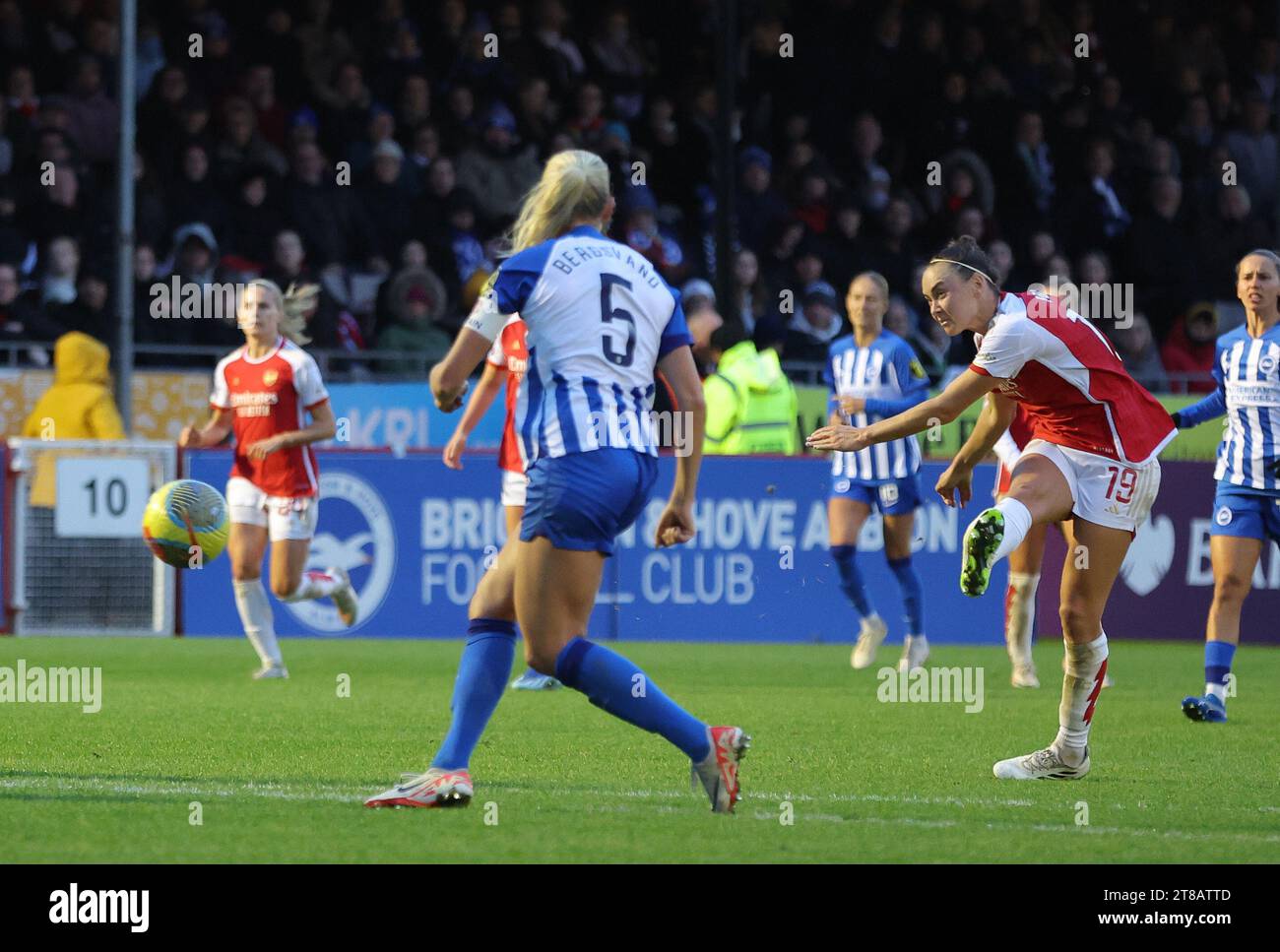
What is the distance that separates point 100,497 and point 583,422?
9.93 metres

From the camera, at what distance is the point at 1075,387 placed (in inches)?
307

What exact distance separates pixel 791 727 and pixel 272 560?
4057 millimetres

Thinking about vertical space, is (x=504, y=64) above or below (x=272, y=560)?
above

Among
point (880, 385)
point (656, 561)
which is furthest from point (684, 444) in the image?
point (656, 561)

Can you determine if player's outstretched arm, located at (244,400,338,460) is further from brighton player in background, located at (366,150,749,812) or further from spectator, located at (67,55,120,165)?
spectator, located at (67,55,120,165)

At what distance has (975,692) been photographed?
1219 centimetres

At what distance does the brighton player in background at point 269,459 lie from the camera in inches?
497

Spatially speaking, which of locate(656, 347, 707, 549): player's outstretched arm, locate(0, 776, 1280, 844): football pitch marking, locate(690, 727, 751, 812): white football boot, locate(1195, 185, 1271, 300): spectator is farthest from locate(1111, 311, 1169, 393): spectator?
locate(690, 727, 751, 812): white football boot

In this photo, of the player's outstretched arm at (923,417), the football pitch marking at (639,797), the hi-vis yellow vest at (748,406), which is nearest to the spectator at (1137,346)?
the hi-vis yellow vest at (748,406)

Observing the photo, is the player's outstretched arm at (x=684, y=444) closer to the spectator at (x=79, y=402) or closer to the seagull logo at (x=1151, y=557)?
the spectator at (x=79, y=402)

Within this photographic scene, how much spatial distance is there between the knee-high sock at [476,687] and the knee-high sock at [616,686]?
1.29 feet

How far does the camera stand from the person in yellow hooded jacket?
52.6ft
